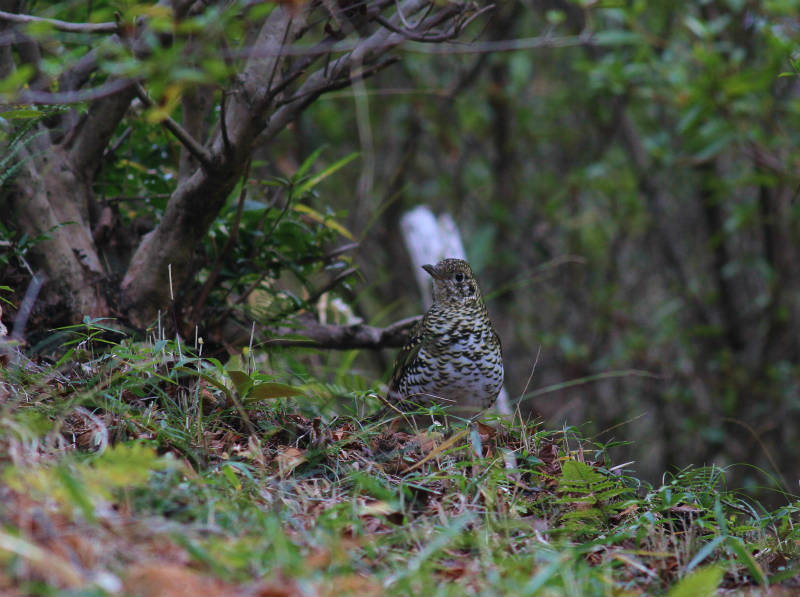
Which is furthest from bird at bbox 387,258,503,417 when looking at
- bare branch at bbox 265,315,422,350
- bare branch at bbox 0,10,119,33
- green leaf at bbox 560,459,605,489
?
bare branch at bbox 0,10,119,33

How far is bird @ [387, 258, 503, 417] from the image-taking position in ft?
13.2

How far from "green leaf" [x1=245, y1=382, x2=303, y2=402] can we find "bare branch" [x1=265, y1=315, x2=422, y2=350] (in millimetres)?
890

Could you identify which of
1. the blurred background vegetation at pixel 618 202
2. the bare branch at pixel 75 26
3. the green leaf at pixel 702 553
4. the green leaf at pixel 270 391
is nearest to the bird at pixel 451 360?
the green leaf at pixel 270 391

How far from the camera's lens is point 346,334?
4.26 meters

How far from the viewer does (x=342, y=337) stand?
4.25 meters

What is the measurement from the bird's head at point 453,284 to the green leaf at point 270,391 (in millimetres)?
1536

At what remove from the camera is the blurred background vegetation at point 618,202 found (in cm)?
646

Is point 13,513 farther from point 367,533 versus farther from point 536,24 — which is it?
point 536,24

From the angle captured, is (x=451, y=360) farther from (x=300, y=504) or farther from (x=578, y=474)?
(x=300, y=504)

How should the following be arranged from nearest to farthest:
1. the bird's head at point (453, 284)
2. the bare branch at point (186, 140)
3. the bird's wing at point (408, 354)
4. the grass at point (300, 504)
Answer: the grass at point (300, 504) → the bare branch at point (186, 140) → the bird's wing at point (408, 354) → the bird's head at point (453, 284)

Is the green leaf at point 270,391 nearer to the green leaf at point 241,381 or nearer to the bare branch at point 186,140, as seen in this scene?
the green leaf at point 241,381

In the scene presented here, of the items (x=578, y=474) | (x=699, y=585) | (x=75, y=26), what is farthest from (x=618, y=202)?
(x=699, y=585)

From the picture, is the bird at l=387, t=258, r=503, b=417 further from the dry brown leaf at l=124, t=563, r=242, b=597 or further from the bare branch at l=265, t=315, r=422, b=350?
the dry brown leaf at l=124, t=563, r=242, b=597

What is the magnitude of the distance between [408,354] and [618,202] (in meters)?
5.44
